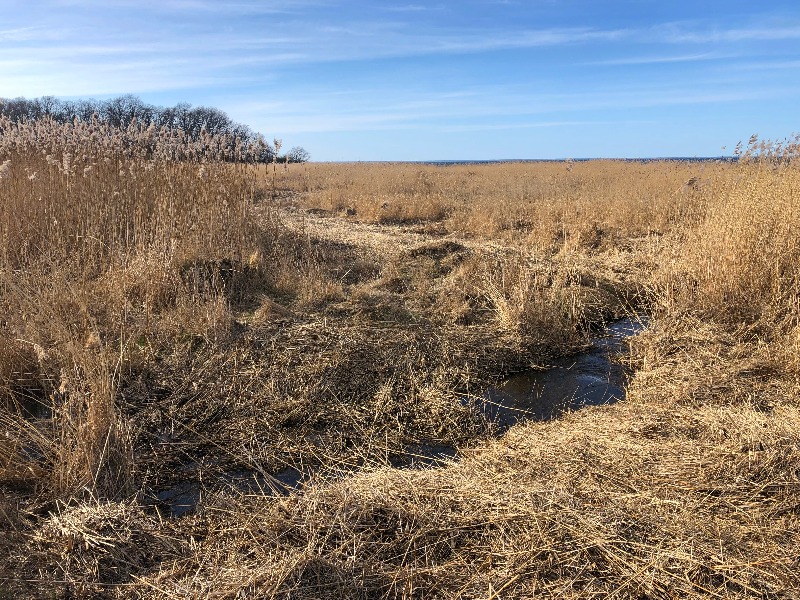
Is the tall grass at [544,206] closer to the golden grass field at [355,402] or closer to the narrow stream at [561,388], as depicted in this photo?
the golden grass field at [355,402]

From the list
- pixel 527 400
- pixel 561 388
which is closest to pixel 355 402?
pixel 527 400

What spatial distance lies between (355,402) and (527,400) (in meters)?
1.43

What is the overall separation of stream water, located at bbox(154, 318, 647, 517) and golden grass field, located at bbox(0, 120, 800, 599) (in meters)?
0.07

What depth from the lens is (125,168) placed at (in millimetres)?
6891

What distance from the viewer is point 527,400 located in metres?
4.50

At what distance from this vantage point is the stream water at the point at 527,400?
3.20 meters

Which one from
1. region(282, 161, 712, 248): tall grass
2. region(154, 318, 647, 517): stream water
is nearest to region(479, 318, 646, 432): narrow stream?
region(154, 318, 647, 517): stream water

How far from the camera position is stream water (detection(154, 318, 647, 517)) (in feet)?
10.5

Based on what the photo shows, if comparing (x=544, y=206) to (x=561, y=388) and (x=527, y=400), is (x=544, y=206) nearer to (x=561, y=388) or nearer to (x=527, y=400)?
(x=561, y=388)

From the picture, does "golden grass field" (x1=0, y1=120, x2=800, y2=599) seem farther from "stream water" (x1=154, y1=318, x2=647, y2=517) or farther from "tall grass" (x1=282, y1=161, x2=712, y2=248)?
"tall grass" (x1=282, y1=161, x2=712, y2=248)

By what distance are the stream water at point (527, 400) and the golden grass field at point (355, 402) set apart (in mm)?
69

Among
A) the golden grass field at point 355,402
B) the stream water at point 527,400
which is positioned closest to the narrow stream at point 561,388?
the stream water at point 527,400

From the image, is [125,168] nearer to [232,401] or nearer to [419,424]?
[232,401]

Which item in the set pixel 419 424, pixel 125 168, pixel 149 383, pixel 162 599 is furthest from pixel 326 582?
pixel 125 168
